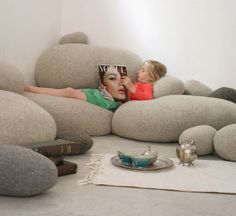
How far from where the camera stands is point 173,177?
53.3 inches

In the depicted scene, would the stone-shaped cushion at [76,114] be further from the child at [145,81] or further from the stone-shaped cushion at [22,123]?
the stone-shaped cushion at [22,123]

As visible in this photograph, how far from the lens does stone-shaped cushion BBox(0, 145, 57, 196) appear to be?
1062 mm

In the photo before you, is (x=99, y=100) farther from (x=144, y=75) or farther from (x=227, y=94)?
(x=227, y=94)

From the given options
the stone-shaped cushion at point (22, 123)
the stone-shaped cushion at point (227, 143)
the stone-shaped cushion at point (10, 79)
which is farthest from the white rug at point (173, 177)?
the stone-shaped cushion at point (10, 79)

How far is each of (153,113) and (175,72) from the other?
0.82 meters

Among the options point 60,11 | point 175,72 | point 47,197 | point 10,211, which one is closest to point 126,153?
point 47,197

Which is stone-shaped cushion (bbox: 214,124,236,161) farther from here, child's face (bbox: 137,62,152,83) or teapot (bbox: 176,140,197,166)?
child's face (bbox: 137,62,152,83)

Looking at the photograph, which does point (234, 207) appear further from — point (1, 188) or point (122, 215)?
point (1, 188)

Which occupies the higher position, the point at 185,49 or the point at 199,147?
the point at 185,49

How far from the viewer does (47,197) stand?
111 cm

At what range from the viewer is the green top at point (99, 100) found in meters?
2.23

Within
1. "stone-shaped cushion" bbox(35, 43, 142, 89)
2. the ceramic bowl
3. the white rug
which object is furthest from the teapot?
"stone-shaped cushion" bbox(35, 43, 142, 89)

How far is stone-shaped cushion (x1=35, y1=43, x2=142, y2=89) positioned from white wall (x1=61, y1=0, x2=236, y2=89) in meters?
0.29

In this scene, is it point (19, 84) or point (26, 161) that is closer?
point (26, 161)
